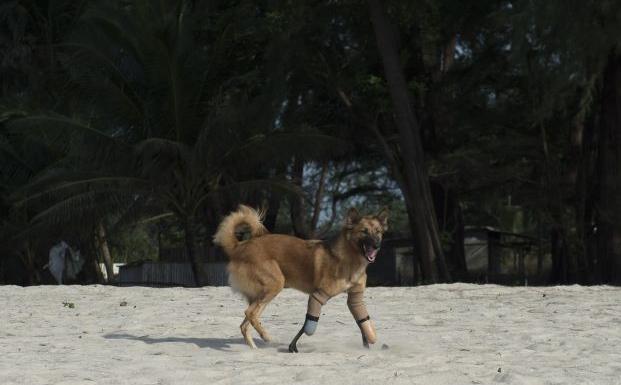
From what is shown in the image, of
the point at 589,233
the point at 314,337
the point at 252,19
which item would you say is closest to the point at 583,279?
the point at 589,233

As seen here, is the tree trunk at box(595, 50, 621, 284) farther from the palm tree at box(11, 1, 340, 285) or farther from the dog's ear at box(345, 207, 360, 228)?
the dog's ear at box(345, 207, 360, 228)

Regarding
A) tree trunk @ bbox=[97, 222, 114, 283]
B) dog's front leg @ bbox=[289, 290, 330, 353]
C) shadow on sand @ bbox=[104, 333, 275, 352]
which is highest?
tree trunk @ bbox=[97, 222, 114, 283]

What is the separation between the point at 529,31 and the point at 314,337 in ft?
32.9

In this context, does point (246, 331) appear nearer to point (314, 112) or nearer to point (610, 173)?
point (610, 173)

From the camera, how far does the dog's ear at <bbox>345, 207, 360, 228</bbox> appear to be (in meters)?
8.27

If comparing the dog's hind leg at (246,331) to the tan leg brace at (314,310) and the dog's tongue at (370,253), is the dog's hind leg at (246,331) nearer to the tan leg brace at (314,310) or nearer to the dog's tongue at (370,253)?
the tan leg brace at (314,310)

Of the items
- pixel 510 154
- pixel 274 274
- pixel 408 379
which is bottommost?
pixel 408 379

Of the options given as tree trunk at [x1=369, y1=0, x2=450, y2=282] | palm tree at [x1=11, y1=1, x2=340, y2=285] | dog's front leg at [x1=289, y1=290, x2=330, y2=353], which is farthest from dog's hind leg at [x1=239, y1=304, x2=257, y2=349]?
tree trunk at [x1=369, y1=0, x2=450, y2=282]

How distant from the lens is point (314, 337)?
9648mm

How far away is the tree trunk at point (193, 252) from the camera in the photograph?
70.7ft

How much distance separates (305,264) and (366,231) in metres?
0.74

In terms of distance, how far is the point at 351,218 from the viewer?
8328mm

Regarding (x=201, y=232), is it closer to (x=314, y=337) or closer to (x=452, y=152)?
(x=452, y=152)

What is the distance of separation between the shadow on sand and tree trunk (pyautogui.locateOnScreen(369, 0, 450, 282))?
41.0ft
